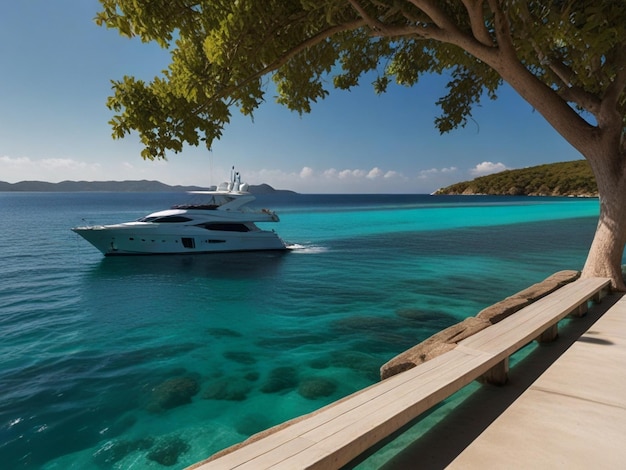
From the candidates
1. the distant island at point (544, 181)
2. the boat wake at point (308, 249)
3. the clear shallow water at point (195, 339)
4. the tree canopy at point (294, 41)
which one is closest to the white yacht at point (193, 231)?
the boat wake at point (308, 249)

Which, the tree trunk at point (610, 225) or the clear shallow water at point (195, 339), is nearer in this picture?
the clear shallow water at point (195, 339)

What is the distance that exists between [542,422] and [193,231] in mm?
23231

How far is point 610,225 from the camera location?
771 centimetres

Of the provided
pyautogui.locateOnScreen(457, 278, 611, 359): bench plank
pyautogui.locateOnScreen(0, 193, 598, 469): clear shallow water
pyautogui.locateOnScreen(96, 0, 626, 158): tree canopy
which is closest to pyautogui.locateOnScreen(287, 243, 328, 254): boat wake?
pyautogui.locateOnScreen(0, 193, 598, 469): clear shallow water

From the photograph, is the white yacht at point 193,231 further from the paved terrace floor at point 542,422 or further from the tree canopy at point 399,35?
the paved terrace floor at point 542,422

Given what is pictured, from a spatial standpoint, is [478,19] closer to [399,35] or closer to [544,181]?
[399,35]

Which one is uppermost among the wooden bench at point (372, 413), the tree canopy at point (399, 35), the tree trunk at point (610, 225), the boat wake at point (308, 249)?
the tree canopy at point (399, 35)

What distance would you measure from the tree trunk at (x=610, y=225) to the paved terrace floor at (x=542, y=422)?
A: 3949mm

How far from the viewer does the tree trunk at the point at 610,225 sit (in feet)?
24.6

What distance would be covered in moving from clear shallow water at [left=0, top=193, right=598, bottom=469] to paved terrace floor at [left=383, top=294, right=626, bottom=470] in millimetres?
3274

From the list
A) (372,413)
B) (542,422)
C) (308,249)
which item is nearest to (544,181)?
(308,249)

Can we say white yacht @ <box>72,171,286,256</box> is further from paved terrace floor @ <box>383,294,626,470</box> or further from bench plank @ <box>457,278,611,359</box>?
paved terrace floor @ <box>383,294,626,470</box>

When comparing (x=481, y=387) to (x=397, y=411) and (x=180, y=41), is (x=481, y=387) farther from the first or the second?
(x=180, y=41)

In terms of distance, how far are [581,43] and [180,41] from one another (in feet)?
26.7
